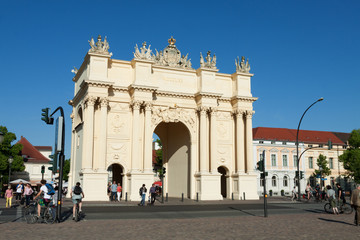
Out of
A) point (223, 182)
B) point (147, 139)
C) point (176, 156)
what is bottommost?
point (223, 182)

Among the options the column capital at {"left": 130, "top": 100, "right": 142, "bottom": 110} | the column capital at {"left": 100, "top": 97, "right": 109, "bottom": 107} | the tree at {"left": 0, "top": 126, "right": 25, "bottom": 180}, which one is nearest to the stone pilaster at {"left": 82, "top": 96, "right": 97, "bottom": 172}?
the column capital at {"left": 100, "top": 97, "right": 109, "bottom": 107}

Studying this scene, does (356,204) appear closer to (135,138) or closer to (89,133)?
(135,138)

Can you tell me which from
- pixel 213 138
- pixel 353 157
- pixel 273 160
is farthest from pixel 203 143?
pixel 353 157

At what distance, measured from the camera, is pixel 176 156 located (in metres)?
38.1

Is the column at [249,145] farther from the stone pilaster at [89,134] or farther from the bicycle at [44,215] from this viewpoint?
the bicycle at [44,215]

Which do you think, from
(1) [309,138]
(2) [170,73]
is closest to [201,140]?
(2) [170,73]

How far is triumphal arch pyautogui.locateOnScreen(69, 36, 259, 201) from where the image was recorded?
101 feet

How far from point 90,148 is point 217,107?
12868mm

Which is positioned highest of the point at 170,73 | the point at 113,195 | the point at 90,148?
the point at 170,73

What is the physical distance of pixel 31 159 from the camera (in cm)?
7362

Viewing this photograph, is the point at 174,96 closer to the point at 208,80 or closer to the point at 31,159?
the point at 208,80

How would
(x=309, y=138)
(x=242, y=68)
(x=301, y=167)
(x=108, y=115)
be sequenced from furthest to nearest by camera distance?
1. (x=309, y=138)
2. (x=301, y=167)
3. (x=242, y=68)
4. (x=108, y=115)

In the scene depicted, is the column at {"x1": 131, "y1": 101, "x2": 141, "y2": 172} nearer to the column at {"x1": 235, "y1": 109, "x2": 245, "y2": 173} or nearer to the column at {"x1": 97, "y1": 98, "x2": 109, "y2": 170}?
the column at {"x1": 97, "y1": 98, "x2": 109, "y2": 170}

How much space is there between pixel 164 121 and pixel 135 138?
12.2ft
